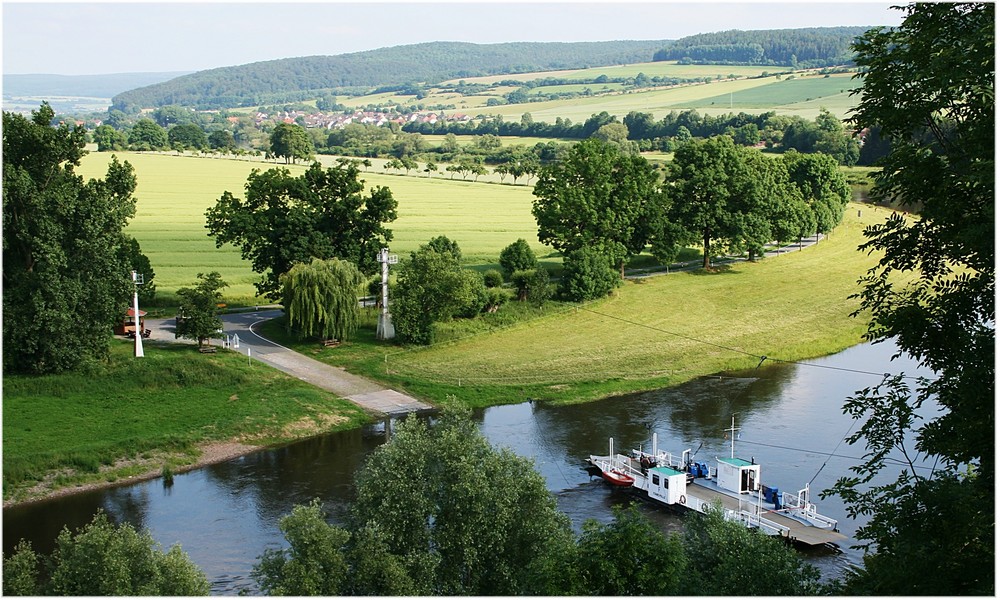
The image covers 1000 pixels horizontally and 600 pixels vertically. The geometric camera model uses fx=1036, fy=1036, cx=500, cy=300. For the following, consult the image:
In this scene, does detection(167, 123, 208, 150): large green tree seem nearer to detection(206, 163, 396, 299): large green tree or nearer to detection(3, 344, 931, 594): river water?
detection(206, 163, 396, 299): large green tree

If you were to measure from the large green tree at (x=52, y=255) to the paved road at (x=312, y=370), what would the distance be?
6.99 meters

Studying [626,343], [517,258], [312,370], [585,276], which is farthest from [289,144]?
[312,370]

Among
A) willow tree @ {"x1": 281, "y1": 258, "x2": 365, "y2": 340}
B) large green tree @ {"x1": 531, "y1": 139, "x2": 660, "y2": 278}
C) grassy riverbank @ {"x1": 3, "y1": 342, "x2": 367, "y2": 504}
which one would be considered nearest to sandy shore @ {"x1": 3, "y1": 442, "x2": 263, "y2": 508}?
grassy riverbank @ {"x1": 3, "y1": 342, "x2": 367, "y2": 504}

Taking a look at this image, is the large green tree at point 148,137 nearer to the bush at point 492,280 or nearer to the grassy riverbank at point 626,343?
the bush at point 492,280

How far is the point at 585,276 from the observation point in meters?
51.8

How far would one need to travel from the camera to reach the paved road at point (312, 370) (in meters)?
38.0

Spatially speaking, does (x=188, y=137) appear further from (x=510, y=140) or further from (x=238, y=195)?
(x=238, y=195)

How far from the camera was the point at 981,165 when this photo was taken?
460 inches

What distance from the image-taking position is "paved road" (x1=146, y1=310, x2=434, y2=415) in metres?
38.0

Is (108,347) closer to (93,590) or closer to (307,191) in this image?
(307,191)

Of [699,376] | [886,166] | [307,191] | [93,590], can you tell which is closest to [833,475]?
[699,376]

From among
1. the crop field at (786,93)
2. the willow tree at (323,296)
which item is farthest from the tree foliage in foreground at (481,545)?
the crop field at (786,93)

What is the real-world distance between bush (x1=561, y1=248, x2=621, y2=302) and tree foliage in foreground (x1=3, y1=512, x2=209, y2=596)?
3553 cm

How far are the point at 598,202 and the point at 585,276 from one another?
615 centimetres
